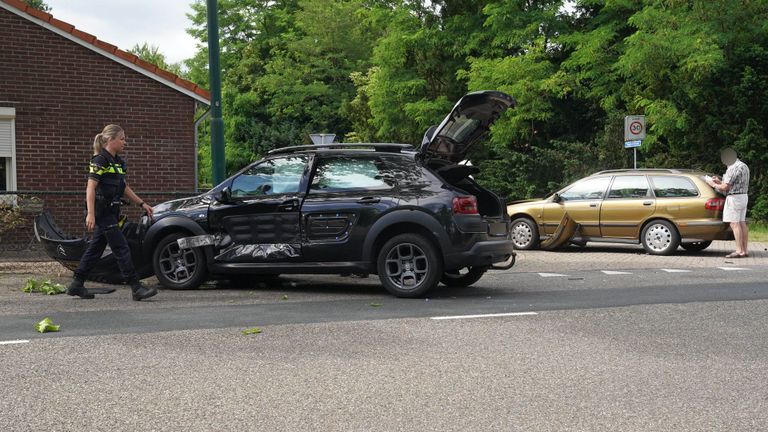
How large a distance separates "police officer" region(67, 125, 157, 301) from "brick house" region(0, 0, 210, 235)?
19.2ft

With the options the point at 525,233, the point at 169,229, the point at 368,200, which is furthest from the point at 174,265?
the point at 525,233

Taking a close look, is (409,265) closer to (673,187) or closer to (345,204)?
(345,204)

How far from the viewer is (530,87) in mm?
27625

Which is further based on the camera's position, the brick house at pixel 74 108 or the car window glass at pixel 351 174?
the brick house at pixel 74 108

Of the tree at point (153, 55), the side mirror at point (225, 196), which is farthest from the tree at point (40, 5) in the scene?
the side mirror at point (225, 196)

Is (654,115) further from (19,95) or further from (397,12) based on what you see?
(19,95)

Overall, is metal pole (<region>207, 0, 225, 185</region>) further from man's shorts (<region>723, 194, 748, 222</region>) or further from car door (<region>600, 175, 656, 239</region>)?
man's shorts (<region>723, 194, 748, 222</region>)

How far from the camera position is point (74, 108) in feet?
50.7

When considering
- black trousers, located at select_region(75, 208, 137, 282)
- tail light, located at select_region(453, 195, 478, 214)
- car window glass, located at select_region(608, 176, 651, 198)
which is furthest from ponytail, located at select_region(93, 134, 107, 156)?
car window glass, located at select_region(608, 176, 651, 198)

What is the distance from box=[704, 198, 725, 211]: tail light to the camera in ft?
48.6

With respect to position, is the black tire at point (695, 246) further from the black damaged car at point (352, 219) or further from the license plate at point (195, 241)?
the license plate at point (195, 241)

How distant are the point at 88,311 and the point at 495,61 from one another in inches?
862

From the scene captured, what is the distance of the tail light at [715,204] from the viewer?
14.8m

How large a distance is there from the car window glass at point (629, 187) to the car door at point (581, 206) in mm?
170
